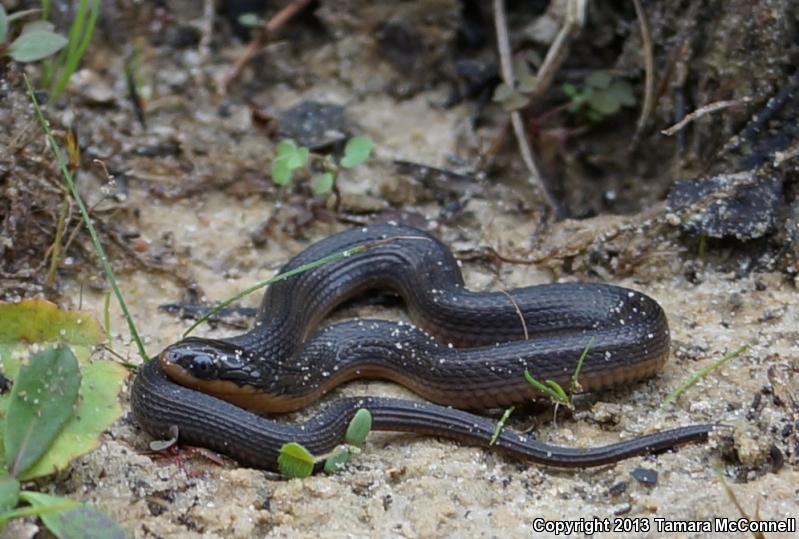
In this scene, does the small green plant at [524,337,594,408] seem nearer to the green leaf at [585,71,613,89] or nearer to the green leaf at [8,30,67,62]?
the green leaf at [585,71,613,89]

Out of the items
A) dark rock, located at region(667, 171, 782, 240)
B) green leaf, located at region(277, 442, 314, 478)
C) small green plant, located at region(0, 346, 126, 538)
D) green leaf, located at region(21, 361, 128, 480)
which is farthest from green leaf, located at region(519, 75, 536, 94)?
small green plant, located at region(0, 346, 126, 538)

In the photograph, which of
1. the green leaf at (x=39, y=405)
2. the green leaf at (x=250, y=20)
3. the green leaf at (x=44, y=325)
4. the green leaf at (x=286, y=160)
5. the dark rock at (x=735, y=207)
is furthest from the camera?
the green leaf at (x=250, y=20)

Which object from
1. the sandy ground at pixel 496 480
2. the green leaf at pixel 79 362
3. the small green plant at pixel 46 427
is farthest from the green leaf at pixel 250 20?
the small green plant at pixel 46 427

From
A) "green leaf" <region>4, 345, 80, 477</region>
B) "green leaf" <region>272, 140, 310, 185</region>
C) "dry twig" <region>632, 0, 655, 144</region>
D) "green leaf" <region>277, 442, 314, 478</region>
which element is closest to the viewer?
"green leaf" <region>4, 345, 80, 477</region>

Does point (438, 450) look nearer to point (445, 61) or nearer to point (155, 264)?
point (155, 264)


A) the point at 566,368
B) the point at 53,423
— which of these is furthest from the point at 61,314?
the point at 566,368

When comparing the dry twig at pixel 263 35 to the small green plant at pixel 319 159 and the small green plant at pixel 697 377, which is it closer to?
the small green plant at pixel 319 159

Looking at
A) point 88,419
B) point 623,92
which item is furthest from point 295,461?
point 623,92

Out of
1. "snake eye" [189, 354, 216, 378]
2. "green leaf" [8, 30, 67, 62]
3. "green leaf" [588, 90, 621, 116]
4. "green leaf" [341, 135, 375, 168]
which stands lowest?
"snake eye" [189, 354, 216, 378]
